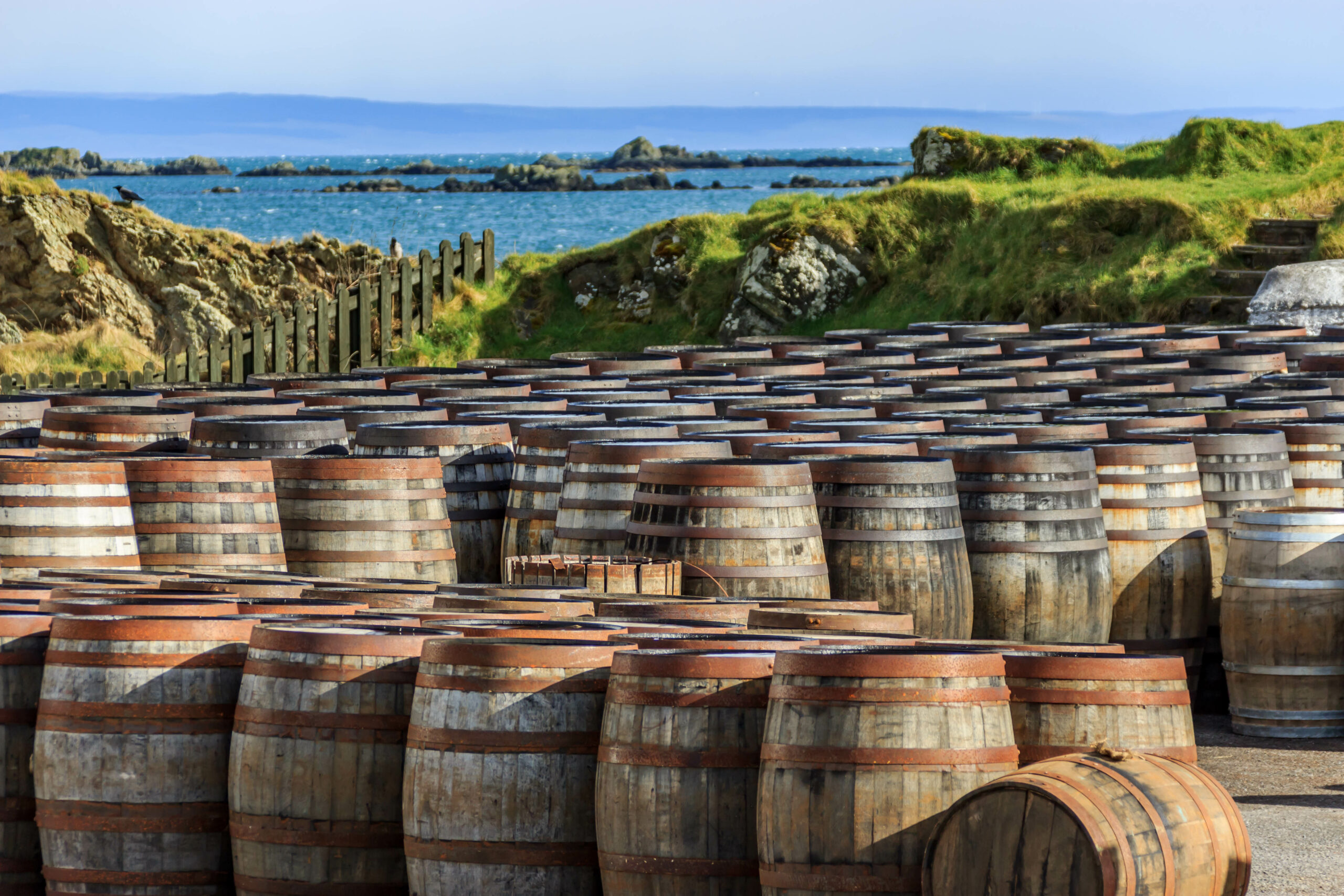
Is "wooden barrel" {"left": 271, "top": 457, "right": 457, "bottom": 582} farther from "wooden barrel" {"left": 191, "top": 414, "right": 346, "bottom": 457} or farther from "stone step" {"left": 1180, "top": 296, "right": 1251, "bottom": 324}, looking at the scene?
"stone step" {"left": 1180, "top": 296, "right": 1251, "bottom": 324}

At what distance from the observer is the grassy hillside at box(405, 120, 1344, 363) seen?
25.9 metres

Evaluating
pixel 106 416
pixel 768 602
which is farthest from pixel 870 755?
pixel 106 416

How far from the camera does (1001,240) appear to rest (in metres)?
28.0

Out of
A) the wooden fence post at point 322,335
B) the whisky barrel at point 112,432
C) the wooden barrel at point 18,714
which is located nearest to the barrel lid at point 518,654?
the wooden barrel at point 18,714

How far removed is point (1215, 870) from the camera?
5438 millimetres

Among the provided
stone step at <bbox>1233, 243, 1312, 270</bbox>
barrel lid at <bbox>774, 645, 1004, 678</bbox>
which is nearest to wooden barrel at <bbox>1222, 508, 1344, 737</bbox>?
barrel lid at <bbox>774, 645, 1004, 678</bbox>

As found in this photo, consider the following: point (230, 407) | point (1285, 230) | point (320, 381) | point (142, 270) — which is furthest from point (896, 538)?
point (142, 270)

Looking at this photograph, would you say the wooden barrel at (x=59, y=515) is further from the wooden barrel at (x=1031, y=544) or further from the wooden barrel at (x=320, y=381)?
the wooden barrel at (x=320, y=381)

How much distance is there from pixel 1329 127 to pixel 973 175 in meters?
6.39

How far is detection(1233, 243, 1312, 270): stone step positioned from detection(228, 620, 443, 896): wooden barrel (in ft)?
67.3

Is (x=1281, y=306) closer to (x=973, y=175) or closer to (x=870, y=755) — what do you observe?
(x=973, y=175)

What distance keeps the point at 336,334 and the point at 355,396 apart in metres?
13.1

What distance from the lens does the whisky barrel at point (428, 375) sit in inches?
598

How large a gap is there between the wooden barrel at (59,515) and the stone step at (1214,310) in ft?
58.4
